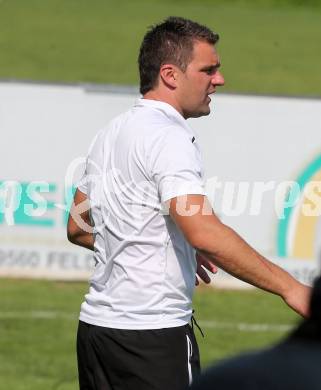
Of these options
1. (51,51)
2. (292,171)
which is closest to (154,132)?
(292,171)

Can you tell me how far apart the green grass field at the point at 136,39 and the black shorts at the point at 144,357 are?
16.4 meters

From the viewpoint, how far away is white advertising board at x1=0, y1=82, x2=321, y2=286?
Answer: 11.6 m

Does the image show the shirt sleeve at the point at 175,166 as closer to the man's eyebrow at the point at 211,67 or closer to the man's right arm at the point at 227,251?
the man's right arm at the point at 227,251

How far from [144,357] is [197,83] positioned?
1096 millimetres

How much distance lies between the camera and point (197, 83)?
17.1 feet

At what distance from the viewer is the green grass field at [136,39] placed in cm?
2345

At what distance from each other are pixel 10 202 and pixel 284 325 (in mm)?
2678

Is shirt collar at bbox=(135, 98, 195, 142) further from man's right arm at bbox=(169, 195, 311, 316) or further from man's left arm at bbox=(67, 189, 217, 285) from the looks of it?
man's left arm at bbox=(67, 189, 217, 285)

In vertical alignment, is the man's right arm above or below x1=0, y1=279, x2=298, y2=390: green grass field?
above

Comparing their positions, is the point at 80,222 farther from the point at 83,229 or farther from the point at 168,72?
the point at 168,72

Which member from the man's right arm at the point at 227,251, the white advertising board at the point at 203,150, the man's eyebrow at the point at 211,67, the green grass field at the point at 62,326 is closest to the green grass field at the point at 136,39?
the white advertising board at the point at 203,150

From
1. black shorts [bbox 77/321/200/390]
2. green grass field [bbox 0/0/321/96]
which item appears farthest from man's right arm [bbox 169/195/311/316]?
green grass field [bbox 0/0/321/96]

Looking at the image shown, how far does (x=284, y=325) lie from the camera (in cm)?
1077

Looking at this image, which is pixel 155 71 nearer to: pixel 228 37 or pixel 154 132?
pixel 154 132
